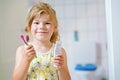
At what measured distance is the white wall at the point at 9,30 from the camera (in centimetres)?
102

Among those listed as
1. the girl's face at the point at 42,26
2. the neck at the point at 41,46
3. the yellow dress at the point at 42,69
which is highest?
the girl's face at the point at 42,26

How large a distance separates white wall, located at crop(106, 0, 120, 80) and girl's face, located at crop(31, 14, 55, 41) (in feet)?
0.69

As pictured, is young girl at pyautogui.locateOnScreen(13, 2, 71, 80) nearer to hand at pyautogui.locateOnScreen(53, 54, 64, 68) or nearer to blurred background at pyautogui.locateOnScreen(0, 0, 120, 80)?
hand at pyautogui.locateOnScreen(53, 54, 64, 68)

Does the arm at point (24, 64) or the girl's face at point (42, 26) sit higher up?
the girl's face at point (42, 26)

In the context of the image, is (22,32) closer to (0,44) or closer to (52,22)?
(0,44)

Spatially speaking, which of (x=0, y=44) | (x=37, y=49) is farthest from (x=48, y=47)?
(x=0, y=44)

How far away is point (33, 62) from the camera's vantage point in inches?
25.9

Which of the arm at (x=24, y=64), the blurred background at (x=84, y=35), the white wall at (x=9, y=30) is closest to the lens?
the arm at (x=24, y=64)

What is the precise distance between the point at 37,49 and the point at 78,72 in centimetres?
82

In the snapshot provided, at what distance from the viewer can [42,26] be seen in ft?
2.00

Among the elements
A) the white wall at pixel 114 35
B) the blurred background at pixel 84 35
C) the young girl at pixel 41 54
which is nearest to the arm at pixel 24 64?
the young girl at pixel 41 54

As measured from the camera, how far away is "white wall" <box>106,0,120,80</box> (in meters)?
0.65

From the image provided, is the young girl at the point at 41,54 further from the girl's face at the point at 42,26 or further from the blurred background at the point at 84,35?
the blurred background at the point at 84,35

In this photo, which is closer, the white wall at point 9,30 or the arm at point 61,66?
the arm at point 61,66
